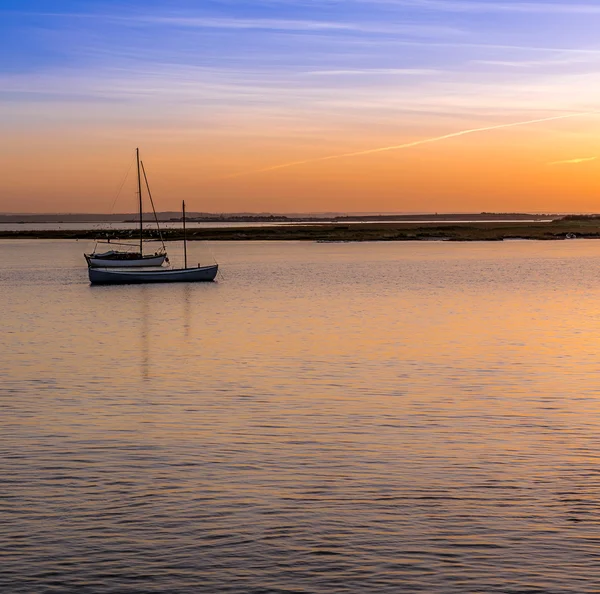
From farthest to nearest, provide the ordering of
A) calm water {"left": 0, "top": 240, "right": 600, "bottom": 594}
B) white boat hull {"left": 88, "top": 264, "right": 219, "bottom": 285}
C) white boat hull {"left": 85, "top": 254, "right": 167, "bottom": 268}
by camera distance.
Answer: white boat hull {"left": 85, "top": 254, "right": 167, "bottom": 268}, white boat hull {"left": 88, "top": 264, "right": 219, "bottom": 285}, calm water {"left": 0, "top": 240, "right": 600, "bottom": 594}

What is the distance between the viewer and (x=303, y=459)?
17.5 meters

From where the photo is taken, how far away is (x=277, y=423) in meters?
20.9

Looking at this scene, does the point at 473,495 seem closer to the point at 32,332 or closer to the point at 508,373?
the point at 508,373

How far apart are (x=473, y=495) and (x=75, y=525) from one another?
6.17 metres

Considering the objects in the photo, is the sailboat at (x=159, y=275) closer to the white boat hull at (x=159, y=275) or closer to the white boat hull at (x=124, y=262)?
the white boat hull at (x=159, y=275)

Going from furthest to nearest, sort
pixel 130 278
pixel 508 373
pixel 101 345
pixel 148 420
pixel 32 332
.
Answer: pixel 130 278, pixel 32 332, pixel 101 345, pixel 508 373, pixel 148 420

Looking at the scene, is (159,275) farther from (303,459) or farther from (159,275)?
(303,459)

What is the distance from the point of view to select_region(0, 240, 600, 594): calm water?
12.2m

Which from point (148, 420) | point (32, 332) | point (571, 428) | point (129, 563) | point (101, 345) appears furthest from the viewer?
point (32, 332)

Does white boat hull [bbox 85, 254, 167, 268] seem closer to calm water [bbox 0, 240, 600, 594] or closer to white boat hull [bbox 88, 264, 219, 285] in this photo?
white boat hull [bbox 88, 264, 219, 285]

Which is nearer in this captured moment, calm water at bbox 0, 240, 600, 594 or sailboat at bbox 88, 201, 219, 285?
calm water at bbox 0, 240, 600, 594

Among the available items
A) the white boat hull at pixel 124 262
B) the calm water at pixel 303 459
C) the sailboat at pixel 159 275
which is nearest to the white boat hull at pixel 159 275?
the sailboat at pixel 159 275

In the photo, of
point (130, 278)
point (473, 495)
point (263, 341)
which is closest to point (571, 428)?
point (473, 495)

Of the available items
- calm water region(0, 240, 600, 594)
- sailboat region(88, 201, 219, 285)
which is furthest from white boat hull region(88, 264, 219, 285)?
calm water region(0, 240, 600, 594)
